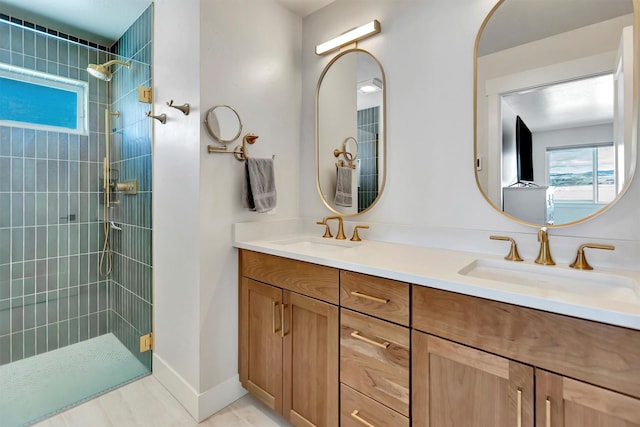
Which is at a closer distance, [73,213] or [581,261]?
[581,261]

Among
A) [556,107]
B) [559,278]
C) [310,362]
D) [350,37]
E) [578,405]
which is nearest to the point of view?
[578,405]

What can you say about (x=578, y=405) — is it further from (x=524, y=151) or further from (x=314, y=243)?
(x=314, y=243)

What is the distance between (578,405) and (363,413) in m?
0.69

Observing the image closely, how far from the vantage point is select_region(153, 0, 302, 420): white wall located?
5.13 ft

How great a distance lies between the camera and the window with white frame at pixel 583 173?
3.66 feet

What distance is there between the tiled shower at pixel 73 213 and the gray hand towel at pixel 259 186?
0.77 meters

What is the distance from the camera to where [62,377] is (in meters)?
1.85

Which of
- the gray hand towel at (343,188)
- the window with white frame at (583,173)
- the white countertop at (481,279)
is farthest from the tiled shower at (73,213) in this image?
the window with white frame at (583,173)

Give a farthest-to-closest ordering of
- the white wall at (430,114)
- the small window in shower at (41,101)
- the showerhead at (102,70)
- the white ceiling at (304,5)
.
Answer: the showerhead at (102,70) < the white ceiling at (304,5) < the small window in shower at (41,101) < the white wall at (430,114)

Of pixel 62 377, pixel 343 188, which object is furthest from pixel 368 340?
pixel 62 377

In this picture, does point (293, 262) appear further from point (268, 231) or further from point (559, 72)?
point (559, 72)

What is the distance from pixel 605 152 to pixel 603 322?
0.76 m

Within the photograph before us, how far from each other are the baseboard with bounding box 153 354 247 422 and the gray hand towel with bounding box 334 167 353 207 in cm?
119

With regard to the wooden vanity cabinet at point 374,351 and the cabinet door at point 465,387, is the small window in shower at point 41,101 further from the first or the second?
the cabinet door at point 465,387
